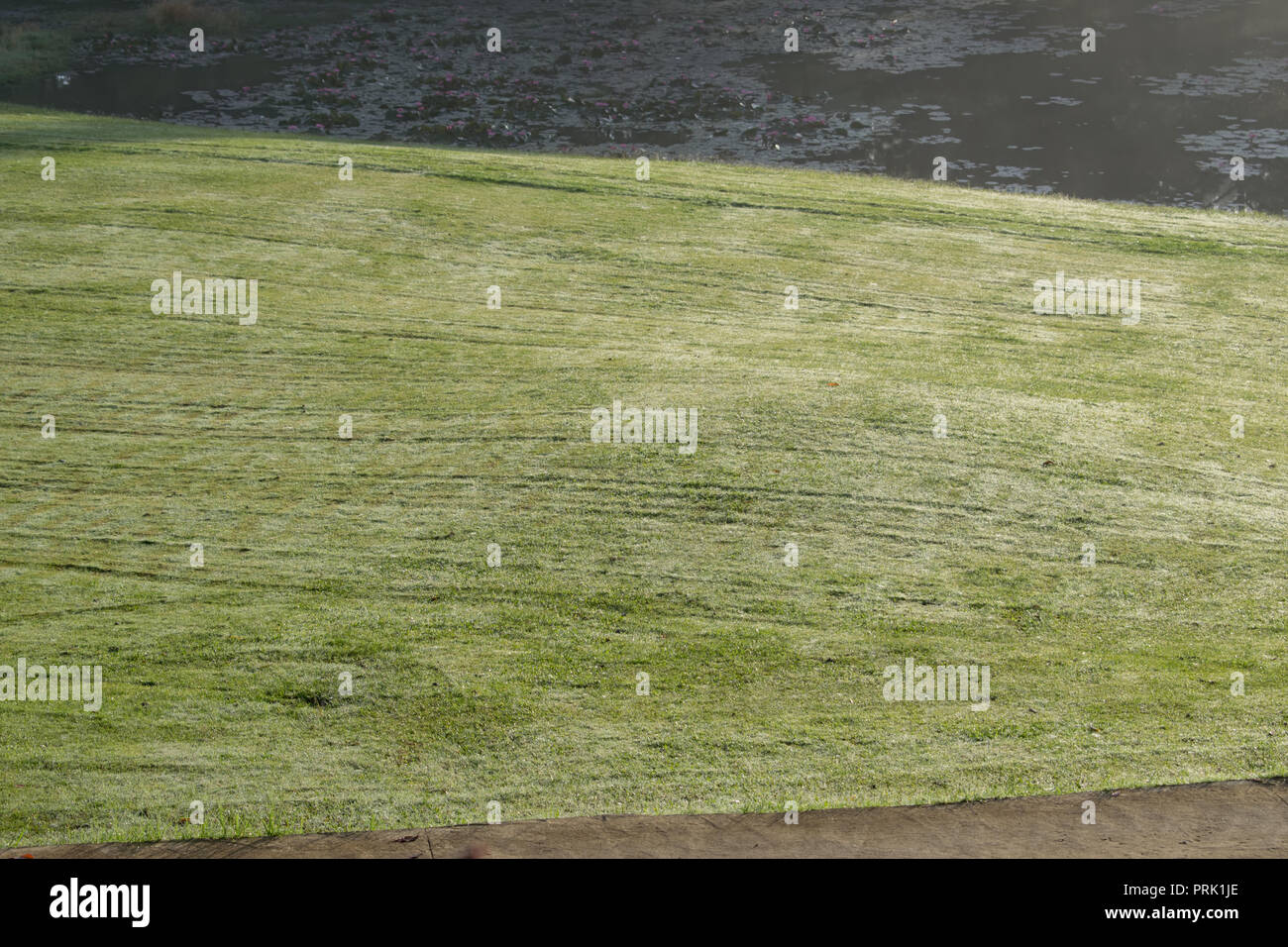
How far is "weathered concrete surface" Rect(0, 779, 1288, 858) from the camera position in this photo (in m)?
5.03

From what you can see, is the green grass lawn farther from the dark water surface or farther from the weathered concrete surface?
the dark water surface

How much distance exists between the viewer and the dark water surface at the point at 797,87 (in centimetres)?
2139

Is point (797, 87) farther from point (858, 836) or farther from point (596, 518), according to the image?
point (858, 836)

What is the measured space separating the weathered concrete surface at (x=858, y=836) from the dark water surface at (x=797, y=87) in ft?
53.5

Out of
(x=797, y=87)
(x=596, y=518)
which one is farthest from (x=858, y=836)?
(x=797, y=87)

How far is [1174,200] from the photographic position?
64.0 ft

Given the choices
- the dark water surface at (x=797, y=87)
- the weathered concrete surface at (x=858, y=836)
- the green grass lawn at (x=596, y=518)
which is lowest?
the weathered concrete surface at (x=858, y=836)

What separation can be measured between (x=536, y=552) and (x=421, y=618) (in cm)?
103

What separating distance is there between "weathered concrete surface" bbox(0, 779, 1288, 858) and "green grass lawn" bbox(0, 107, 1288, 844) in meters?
0.16

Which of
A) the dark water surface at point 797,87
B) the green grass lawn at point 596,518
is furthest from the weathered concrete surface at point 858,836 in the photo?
the dark water surface at point 797,87

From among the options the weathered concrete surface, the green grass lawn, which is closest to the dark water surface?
the green grass lawn

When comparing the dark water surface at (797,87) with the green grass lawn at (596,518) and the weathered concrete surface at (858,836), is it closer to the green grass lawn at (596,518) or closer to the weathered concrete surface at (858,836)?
the green grass lawn at (596,518)
